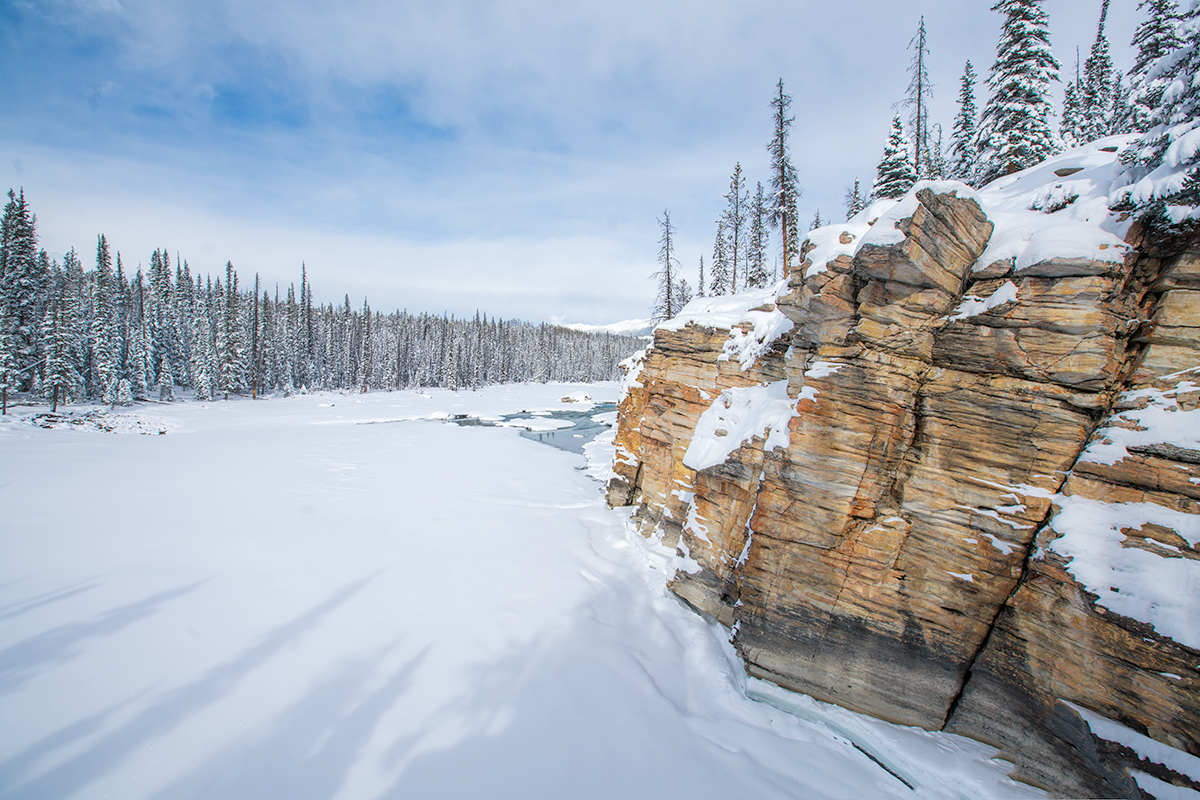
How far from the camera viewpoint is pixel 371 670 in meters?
8.28

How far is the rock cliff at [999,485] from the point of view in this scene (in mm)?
5855

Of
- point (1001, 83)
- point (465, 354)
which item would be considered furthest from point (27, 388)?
point (1001, 83)

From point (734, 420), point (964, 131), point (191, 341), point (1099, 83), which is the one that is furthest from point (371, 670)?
point (191, 341)

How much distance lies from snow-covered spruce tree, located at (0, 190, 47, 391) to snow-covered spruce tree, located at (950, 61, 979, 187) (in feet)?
216

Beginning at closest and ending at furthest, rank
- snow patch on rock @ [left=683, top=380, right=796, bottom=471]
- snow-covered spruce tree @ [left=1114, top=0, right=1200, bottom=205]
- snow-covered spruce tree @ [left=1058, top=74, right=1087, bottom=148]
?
snow-covered spruce tree @ [left=1114, top=0, right=1200, bottom=205] → snow patch on rock @ [left=683, top=380, right=796, bottom=471] → snow-covered spruce tree @ [left=1058, top=74, right=1087, bottom=148]

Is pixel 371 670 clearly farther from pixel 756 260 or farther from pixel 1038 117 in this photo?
pixel 756 260

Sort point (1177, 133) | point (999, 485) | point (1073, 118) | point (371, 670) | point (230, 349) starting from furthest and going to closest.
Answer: point (230, 349), point (1073, 118), point (371, 670), point (999, 485), point (1177, 133)

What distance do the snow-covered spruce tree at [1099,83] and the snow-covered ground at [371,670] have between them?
37790mm

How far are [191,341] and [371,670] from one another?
3019 inches

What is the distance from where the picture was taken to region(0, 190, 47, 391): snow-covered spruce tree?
32906 mm

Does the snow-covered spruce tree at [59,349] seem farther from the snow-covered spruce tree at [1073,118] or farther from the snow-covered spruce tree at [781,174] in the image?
the snow-covered spruce tree at [1073,118]

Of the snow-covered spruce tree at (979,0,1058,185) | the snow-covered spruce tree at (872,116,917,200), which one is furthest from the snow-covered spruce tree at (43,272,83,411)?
the snow-covered spruce tree at (979,0,1058,185)

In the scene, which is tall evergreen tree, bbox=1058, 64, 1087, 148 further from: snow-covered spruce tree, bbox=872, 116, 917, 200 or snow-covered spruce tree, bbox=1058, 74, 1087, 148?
snow-covered spruce tree, bbox=872, 116, 917, 200

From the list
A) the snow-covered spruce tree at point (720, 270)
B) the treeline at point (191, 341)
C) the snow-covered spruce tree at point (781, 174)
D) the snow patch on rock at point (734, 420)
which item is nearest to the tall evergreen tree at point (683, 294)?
the snow-covered spruce tree at point (720, 270)
